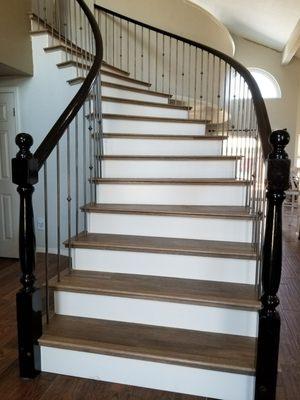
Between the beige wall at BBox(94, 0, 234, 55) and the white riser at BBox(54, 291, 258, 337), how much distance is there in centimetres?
406

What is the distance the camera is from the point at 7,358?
1.75m

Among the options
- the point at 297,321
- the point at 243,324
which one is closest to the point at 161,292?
the point at 243,324

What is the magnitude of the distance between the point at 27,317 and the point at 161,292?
0.69 meters

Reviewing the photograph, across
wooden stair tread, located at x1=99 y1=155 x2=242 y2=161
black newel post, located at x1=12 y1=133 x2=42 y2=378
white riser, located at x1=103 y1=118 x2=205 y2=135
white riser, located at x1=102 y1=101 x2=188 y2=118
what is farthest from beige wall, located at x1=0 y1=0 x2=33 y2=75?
black newel post, located at x1=12 y1=133 x2=42 y2=378

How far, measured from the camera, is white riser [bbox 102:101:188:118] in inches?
126

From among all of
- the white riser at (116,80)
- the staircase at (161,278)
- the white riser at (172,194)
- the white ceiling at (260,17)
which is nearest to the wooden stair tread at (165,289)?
the staircase at (161,278)

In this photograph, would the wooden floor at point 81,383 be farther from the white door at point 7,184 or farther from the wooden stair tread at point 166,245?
the white door at point 7,184

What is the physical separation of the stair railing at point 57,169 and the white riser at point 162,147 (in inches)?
7.6

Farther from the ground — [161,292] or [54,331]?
[161,292]

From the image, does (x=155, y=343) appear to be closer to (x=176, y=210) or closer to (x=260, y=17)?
(x=176, y=210)

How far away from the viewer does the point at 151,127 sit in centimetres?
321

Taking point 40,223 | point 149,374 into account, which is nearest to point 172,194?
point 149,374

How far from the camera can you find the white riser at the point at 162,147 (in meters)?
2.92

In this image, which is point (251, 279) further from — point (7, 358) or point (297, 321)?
point (7, 358)
